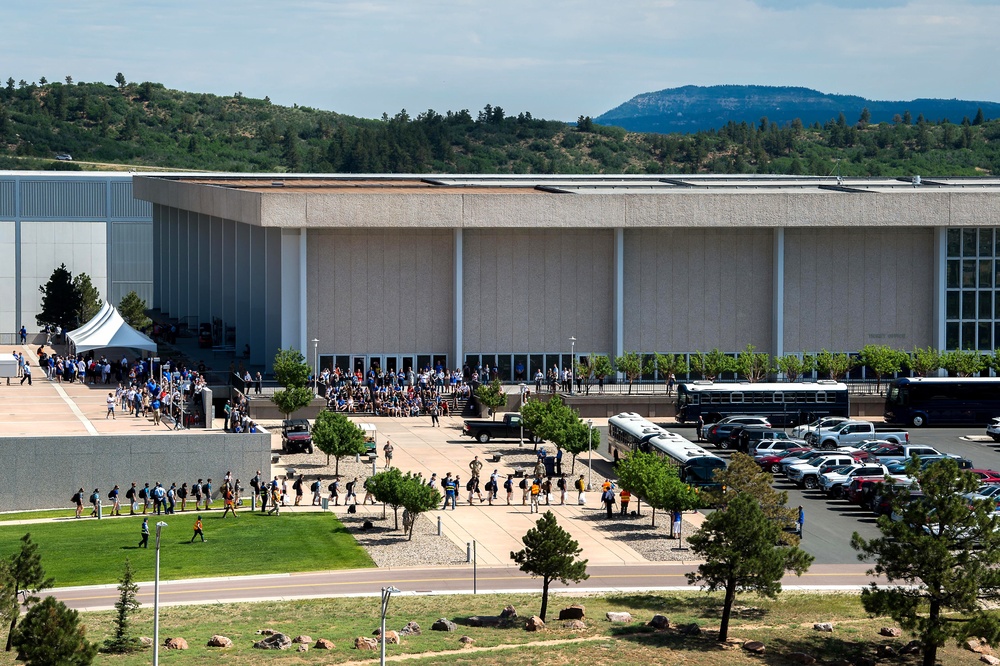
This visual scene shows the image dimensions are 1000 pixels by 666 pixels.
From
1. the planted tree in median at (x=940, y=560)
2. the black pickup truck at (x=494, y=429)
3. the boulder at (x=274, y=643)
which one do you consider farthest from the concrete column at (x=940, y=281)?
the boulder at (x=274, y=643)

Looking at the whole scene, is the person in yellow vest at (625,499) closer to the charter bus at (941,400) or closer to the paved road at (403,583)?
the paved road at (403,583)

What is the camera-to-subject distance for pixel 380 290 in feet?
284

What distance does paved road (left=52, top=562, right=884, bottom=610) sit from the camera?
50000 mm

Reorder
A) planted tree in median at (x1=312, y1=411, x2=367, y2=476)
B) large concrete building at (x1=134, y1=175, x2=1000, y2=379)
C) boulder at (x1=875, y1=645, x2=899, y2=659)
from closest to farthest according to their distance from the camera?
boulder at (x1=875, y1=645, x2=899, y2=659), planted tree in median at (x1=312, y1=411, x2=367, y2=476), large concrete building at (x1=134, y1=175, x2=1000, y2=379)

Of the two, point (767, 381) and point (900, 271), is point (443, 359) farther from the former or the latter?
point (900, 271)

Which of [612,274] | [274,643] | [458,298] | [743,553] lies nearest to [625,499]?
[743,553]

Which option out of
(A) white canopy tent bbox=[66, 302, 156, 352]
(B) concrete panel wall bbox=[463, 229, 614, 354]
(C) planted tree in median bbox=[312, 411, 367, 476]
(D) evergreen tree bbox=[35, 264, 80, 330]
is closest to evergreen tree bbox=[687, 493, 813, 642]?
(C) planted tree in median bbox=[312, 411, 367, 476]

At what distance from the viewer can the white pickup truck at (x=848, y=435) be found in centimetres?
7375

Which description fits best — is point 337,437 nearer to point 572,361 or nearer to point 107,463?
point 107,463

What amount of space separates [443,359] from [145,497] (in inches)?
1098

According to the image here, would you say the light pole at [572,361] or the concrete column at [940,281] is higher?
the concrete column at [940,281]

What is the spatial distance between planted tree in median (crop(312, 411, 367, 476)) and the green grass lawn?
5.76m

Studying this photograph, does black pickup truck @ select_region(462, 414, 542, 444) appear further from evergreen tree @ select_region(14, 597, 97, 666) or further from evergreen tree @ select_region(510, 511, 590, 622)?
evergreen tree @ select_region(14, 597, 97, 666)

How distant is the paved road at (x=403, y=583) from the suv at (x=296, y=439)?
18.3 m
